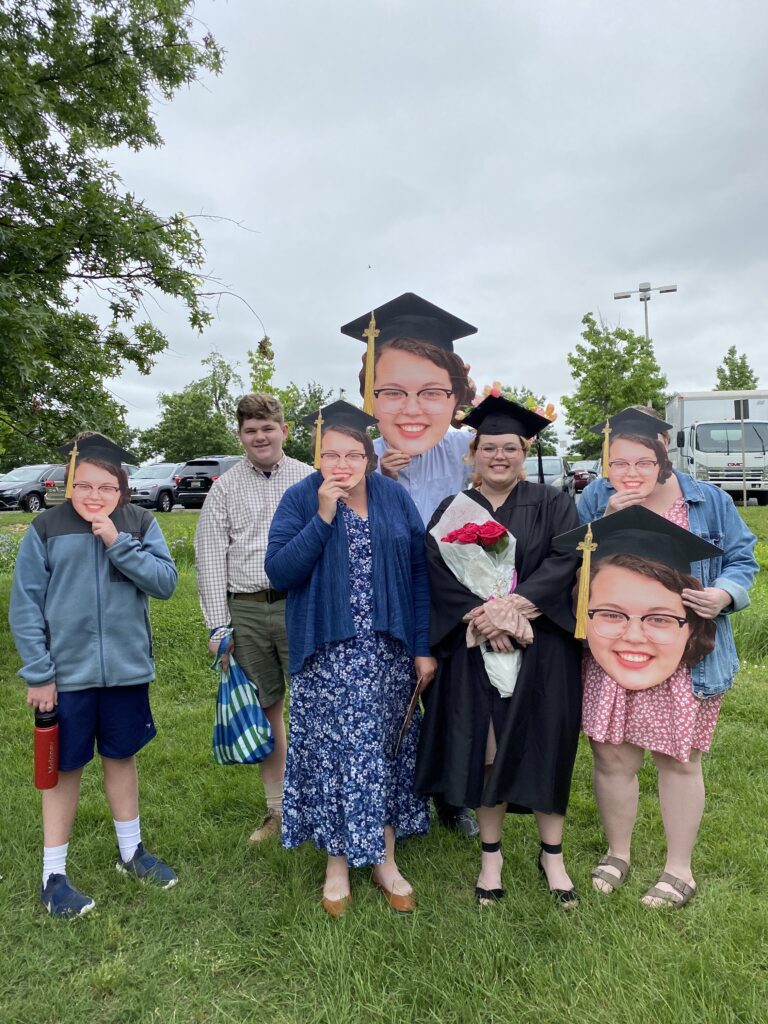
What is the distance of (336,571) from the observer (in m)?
3.00

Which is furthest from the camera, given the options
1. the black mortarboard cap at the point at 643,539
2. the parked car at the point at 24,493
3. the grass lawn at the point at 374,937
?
the parked car at the point at 24,493

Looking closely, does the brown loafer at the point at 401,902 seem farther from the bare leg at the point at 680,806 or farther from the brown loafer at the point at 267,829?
the bare leg at the point at 680,806

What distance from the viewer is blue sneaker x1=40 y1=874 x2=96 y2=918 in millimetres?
3021

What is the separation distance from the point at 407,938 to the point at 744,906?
54.4 inches

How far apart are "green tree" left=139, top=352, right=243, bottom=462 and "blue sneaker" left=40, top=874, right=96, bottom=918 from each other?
34.6m

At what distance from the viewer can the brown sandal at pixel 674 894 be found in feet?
9.71

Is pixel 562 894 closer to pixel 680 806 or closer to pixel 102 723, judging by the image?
pixel 680 806

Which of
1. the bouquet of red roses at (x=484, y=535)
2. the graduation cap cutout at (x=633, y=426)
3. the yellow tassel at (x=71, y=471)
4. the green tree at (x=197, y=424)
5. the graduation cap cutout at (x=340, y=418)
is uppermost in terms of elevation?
the green tree at (x=197, y=424)

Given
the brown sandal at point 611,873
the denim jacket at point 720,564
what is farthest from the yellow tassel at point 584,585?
the brown sandal at point 611,873

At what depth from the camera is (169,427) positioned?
39.9m

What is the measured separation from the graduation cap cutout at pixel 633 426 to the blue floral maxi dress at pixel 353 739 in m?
1.07

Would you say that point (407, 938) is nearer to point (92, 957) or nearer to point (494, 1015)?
point (494, 1015)

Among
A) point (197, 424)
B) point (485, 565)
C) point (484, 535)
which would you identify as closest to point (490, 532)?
point (484, 535)

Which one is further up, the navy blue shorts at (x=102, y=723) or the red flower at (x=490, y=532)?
the red flower at (x=490, y=532)
